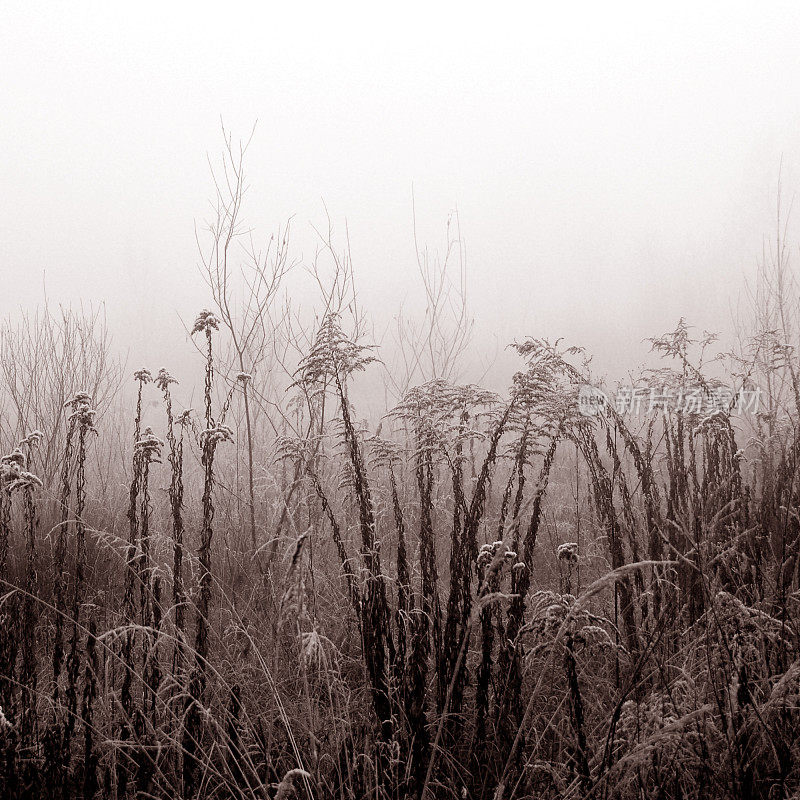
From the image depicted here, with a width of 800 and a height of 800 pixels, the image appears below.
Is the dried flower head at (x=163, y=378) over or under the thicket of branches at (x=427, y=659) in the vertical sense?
over

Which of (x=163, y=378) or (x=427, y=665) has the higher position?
(x=163, y=378)

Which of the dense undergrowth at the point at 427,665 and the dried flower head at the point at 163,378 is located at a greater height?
the dried flower head at the point at 163,378

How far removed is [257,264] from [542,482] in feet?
12.2

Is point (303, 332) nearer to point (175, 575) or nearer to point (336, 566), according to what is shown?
point (336, 566)

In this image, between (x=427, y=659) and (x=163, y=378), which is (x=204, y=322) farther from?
(x=427, y=659)

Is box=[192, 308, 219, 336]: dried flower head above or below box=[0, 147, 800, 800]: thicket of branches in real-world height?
above

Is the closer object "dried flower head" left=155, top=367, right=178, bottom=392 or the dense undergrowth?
the dense undergrowth

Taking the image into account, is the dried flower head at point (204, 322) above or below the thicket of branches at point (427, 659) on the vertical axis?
above

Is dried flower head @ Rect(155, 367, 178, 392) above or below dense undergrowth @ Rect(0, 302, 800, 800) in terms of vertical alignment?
above

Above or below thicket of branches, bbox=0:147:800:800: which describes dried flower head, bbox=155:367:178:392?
above

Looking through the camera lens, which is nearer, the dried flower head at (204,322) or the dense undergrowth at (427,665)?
the dense undergrowth at (427,665)

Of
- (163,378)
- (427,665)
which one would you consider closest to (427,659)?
(427,665)

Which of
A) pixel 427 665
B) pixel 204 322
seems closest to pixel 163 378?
pixel 204 322

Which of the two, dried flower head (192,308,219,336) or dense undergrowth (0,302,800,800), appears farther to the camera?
dried flower head (192,308,219,336)
